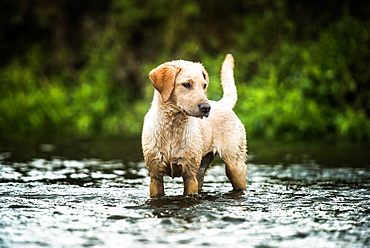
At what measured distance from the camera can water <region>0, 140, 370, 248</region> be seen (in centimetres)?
483

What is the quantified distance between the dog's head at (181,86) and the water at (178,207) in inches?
43.8

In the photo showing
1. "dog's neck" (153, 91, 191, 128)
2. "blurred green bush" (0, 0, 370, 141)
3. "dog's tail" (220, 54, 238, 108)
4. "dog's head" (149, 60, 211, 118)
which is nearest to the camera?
"dog's head" (149, 60, 211, 118)

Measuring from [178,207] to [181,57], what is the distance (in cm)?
1198

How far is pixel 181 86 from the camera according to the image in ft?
19.7

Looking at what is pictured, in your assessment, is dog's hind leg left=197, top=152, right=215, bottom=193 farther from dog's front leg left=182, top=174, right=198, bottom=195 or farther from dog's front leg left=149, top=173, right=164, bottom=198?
dog's front leg left=149, top=173, right=164, bottom=198

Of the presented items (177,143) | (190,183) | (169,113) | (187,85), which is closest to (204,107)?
(187,85)

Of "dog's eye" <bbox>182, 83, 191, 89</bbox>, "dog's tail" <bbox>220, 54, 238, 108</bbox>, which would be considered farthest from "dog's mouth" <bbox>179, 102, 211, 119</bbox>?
"dog's tail" <bbox>220, 54, 238, 108</bbox>

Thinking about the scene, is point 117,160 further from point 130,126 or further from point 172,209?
point 130,126

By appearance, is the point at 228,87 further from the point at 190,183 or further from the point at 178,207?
the point at 178,207

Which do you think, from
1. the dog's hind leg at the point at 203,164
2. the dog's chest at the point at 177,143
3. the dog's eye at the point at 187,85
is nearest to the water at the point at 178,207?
the dog's hind leg at the point at 203,164

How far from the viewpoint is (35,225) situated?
5.24m

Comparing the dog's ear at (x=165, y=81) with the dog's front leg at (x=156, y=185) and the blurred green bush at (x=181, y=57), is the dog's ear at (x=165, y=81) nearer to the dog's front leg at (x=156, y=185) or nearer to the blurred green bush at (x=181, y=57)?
the dog's front leg at (x=156, y=185)

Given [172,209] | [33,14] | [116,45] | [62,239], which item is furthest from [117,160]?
[33,14]

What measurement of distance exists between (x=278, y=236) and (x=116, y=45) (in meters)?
14.8
